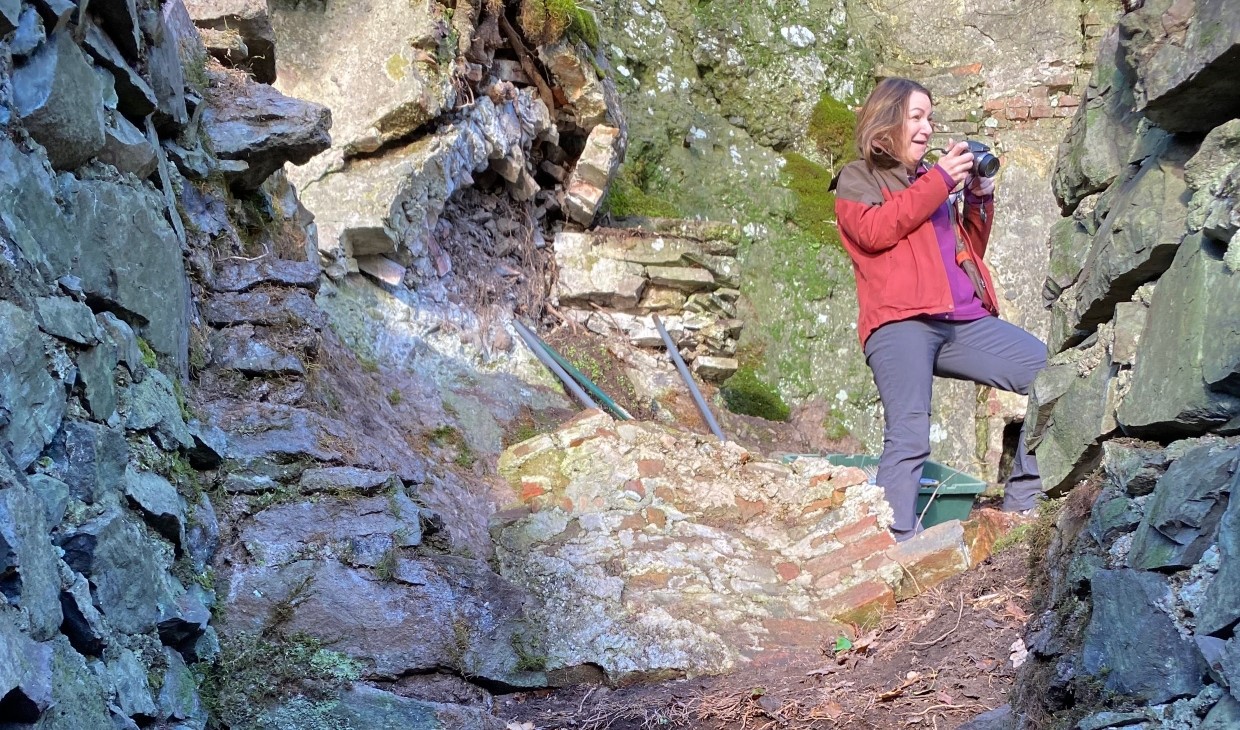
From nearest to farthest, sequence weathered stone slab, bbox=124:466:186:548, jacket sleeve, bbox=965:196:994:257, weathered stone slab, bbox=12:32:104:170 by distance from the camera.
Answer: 1. weathered stone slab, bbox=12:32:104:170
2. weathered stone slab, bbox=124:466:186:548
3. jacket sleeve, bbox=965:196:994:257

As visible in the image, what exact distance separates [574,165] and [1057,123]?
4.14 meters

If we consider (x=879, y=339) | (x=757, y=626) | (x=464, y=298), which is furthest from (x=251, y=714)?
(x=464, y=298)

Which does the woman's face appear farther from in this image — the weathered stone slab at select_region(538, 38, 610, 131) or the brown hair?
the weathered stone slab at select_region(538, 38, 610, 131)

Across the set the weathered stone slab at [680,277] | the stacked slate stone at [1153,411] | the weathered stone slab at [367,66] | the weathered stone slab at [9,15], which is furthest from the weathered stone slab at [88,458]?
the weathered stone slab at [680,277]

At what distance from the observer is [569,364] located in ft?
21.3

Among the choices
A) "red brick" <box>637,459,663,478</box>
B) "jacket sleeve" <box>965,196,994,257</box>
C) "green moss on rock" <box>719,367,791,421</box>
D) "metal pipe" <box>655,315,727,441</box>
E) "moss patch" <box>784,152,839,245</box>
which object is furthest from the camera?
"moss patch" <box>784,152,839,245</box>

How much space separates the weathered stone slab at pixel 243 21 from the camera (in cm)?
480

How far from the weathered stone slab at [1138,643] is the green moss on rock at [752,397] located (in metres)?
5.88

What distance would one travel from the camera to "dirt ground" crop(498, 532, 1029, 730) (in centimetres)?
269

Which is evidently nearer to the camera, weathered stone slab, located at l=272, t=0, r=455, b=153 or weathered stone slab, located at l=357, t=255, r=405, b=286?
weathered stone slab, located at l=357, t=255, r=405, b=286

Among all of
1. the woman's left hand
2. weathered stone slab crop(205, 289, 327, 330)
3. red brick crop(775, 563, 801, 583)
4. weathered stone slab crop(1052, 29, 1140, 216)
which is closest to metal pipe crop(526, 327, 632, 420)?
red brick crop(775, 563, 801, 583)

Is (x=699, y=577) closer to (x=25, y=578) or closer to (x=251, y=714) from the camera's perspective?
(x=251, y=714)

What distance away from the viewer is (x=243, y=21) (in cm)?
484

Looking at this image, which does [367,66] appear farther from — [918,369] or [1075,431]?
[1075,431]
